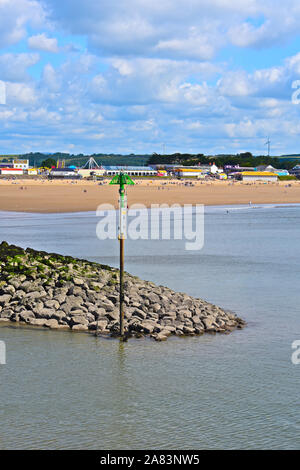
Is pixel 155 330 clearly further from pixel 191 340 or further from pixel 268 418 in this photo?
pixel 268 418

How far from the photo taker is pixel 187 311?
1900 cm

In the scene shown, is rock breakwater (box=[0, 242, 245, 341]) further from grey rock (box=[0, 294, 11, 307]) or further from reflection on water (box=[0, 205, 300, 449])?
reflection on water (box=[0, 205, 300, 449])

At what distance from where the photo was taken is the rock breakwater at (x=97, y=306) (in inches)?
727

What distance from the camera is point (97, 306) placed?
19391 millimetres

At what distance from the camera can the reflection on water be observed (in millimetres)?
11680

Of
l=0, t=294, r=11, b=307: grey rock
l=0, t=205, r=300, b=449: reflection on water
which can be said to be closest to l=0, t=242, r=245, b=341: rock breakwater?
l=0, t=294, r=11, b=307: grey rock

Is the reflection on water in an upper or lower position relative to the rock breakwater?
lower

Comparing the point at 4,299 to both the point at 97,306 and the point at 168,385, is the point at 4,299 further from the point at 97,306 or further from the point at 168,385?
the point at 168,385

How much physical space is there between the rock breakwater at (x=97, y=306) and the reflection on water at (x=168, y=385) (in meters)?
0.61

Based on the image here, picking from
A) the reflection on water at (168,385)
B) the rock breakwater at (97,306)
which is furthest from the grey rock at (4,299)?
the reflection on water at (168,385)

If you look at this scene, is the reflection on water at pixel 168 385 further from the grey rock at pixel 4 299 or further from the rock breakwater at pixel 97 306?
the grey rock at pixel 4 299

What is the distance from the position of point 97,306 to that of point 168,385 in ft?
18.2

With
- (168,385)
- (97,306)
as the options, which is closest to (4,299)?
(97,306)

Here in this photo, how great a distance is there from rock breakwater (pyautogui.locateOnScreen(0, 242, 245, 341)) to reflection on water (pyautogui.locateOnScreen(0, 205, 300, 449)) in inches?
23.8
